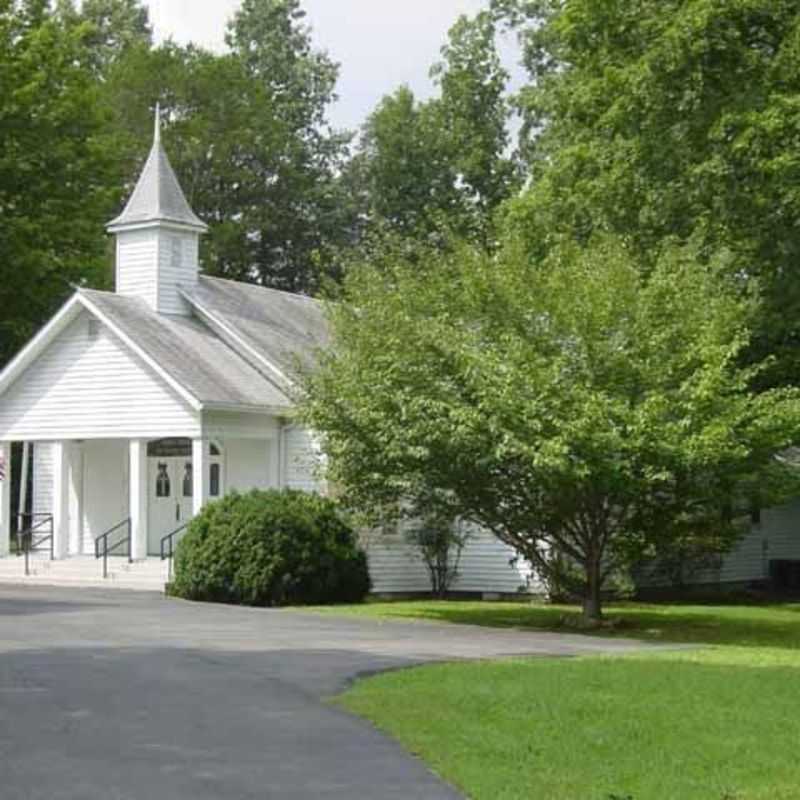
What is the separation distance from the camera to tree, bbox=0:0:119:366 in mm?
43906

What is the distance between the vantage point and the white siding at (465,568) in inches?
1256

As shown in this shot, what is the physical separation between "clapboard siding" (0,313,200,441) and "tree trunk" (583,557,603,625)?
999 cm

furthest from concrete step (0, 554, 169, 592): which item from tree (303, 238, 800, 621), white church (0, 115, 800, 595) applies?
tree (303, 238, 800, 621)

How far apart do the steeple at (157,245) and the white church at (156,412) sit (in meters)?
0.04

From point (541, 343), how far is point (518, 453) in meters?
2.05

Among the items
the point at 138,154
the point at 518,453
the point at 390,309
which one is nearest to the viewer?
the point at 518,453

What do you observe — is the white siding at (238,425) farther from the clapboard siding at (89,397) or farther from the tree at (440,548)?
the tree at (440,548)

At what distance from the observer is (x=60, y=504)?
34219 mm

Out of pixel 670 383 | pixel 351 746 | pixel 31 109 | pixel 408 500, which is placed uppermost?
pixel 31 109

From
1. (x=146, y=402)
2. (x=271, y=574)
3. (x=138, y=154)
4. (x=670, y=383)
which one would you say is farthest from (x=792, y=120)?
(x=138, y=154)

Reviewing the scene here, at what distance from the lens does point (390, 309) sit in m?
25.3

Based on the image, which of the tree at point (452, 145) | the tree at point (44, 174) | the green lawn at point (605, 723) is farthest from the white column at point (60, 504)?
the tree at point (452, 145)

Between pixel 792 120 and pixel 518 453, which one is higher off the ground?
pixel 792 120

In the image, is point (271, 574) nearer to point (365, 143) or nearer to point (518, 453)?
point (518, 453)
